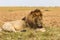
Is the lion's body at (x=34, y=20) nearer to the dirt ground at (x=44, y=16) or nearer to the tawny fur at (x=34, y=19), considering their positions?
the tawny fur at (x=34, y=19)

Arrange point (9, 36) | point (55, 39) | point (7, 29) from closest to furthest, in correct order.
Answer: point (55, 39), point (9, 36), point (7, 29)

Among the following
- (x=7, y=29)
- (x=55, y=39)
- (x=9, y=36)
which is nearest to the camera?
(x=55, y=39)

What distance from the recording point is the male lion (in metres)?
10.0

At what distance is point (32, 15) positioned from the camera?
1002 cm

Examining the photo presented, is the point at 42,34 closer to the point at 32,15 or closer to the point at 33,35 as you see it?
the point at 33,35

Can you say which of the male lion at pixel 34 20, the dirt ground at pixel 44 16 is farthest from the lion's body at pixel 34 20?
the dirt ground at pixel 44 16

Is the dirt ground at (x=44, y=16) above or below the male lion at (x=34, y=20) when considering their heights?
below

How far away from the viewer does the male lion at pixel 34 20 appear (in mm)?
10000

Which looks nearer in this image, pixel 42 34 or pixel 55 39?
pixel 55 39

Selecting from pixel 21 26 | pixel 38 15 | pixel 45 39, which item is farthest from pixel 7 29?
pixel 45 39

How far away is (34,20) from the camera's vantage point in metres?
10.2

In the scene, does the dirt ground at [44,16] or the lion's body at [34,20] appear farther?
the dirt ground at [44,16]

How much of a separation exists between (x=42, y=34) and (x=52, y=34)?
0.36 metres

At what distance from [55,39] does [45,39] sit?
0.32 m
